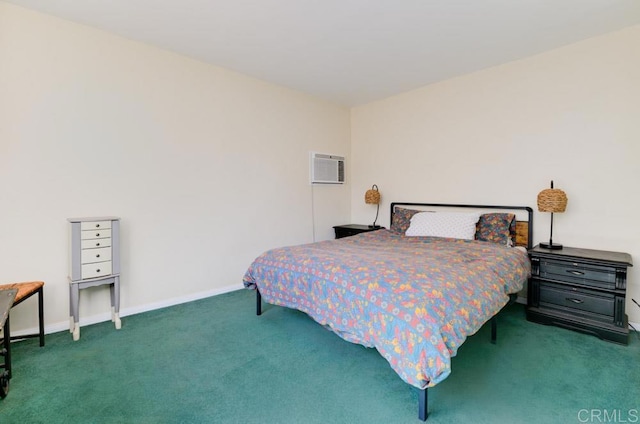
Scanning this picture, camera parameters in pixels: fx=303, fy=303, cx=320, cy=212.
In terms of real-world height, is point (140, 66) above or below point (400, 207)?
above

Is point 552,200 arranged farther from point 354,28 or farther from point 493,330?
point 354,28

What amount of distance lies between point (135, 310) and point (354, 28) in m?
3.29

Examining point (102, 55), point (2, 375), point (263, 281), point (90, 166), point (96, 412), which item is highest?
point (102, 55)

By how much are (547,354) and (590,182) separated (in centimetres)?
169

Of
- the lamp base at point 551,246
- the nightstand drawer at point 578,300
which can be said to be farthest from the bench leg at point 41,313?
the lamp base at point 551,246

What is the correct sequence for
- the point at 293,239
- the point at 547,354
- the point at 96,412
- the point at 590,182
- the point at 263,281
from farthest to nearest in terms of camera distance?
the point at 293,239 < the point at 590,182 < the point at 263,281 < the point at 547,354 < the point at 96,412

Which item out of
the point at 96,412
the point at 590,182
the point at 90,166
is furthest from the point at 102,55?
the point at 590,182

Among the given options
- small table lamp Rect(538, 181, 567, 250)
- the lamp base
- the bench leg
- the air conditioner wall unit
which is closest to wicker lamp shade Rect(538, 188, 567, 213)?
small table lamp Rect(538, 181, 567, 250)

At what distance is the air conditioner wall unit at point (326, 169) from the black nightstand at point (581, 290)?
2.72m

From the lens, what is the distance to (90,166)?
2650 millimetres

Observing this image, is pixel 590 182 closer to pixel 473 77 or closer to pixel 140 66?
pixel 473 77

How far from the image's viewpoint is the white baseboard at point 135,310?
2.49 metres

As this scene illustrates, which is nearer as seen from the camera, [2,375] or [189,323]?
[2,375]

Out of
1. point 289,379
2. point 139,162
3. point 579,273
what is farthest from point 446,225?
point 139,162
